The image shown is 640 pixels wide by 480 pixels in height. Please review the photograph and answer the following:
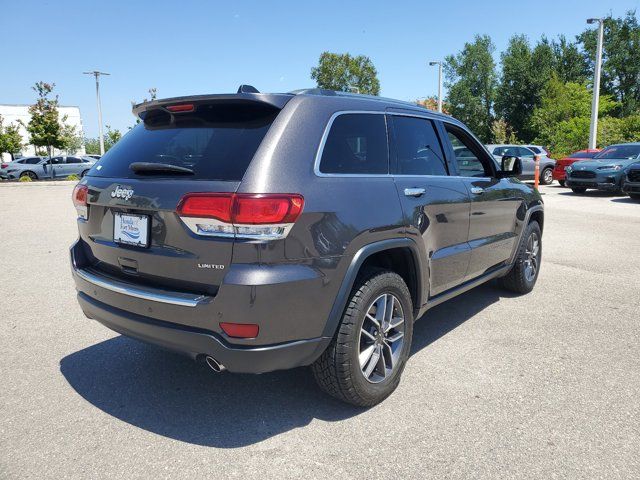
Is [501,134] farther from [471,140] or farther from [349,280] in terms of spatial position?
[349,280]

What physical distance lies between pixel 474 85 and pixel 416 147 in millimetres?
63273

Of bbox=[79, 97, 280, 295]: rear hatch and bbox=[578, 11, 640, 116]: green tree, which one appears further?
bbox=[578, 11, 640, 116]: green tree

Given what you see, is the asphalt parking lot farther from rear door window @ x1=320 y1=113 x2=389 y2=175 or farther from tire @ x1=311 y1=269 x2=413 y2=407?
rear door window @ x1=320 y1=113 x2=389 y2=175

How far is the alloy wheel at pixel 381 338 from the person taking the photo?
9.57ft

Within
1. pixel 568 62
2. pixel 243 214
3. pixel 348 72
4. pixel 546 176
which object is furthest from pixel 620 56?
pixel 243 214

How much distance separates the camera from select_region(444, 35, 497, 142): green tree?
192 ft

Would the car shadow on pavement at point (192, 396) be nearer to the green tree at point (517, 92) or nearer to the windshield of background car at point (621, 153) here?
the windshield of background car at point (621, 153)

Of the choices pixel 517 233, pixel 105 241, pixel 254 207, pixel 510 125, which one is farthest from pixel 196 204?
pixel 510 125

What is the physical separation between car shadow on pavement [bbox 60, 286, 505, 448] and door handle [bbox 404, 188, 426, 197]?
1296 mm

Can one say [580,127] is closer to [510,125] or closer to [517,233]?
[510,125]

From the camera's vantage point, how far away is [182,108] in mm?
2846

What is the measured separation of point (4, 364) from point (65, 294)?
5.98 ft

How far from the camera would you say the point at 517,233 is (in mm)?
4871

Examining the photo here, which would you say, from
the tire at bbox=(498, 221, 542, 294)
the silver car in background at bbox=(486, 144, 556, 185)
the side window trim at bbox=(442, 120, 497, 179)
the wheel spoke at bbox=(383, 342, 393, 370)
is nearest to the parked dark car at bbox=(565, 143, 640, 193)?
the silver car in background at bbox=(486, 144, 556, 185)
